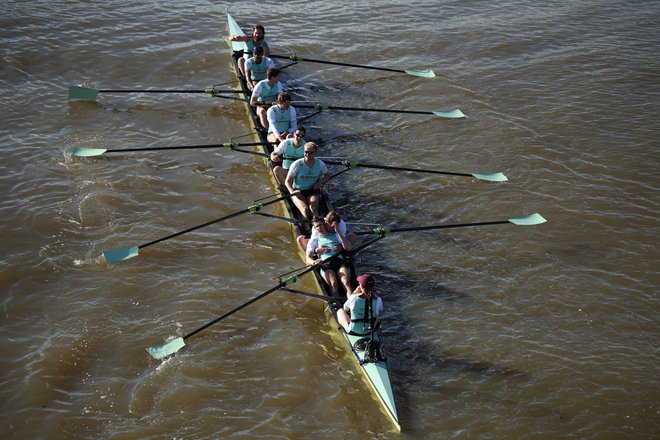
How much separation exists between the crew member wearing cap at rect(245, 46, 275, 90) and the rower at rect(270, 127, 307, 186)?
3.68 m

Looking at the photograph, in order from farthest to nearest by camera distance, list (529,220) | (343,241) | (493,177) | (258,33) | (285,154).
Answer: (258,33), (493,177), (285,154), (529,220), (343,241)

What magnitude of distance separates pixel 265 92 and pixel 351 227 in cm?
435

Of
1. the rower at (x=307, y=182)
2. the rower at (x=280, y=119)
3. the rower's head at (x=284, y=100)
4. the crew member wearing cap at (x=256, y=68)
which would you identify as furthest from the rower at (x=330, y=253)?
the crew member wearing cap at (x=256, y=68)

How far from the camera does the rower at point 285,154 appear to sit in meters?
13.0

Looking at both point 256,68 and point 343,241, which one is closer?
point 343,241

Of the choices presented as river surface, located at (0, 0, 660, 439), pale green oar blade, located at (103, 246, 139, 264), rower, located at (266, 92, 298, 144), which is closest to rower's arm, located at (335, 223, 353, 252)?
river surface, located at (0, 0, 660, 439)

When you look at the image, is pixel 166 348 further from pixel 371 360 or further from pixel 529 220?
pixel 529 220

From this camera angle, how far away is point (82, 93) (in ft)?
53.6

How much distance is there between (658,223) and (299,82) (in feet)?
31.9

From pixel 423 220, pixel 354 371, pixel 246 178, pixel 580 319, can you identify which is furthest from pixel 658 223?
pixel 246 178

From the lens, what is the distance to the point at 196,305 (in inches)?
431

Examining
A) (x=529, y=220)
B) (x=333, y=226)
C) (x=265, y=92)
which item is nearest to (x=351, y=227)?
(x=333, y=226)

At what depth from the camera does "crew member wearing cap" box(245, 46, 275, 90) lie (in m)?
16.2

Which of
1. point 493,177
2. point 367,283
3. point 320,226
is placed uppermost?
point 320,226
